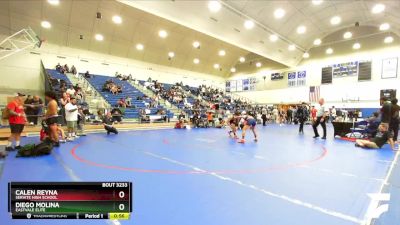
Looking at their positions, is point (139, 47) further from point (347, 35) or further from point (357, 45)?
point (357, 45)

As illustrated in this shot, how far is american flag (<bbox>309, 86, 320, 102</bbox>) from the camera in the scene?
2559 cm

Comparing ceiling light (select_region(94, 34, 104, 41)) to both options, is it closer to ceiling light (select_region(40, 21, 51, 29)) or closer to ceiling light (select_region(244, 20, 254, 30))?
ceiling light (select_region(40, 21, 51, 29))

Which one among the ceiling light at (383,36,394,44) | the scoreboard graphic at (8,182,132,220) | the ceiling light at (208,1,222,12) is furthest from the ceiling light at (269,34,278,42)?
the scoreboard graphic at (8,182,132,220)

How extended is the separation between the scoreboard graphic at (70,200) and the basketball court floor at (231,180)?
0.95 m

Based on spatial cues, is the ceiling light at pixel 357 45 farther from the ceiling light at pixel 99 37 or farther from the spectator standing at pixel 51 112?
the spectator standing at pixel 51 112

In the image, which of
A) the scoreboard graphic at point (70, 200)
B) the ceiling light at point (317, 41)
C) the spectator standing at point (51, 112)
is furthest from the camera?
the ceiling light at point (317, 41)

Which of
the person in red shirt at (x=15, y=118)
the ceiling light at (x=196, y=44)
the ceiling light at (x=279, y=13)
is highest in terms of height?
the ceiling light at (x=196, y=44)

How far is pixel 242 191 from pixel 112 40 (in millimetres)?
20909

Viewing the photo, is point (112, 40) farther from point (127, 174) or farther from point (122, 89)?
point (127, 174)

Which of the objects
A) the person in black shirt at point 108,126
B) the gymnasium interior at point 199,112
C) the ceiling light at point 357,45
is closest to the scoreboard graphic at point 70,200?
the gymnasium interior at point 199,112

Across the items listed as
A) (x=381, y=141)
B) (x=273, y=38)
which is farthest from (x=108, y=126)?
(x=273, y=38)

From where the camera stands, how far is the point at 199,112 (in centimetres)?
1792

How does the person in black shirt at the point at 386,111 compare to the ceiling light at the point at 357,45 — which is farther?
the ceiling light at the point at 357,45

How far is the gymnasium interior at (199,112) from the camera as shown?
9.59 feet
